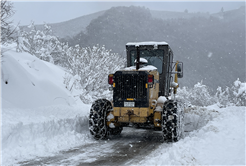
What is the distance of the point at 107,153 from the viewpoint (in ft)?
19.4

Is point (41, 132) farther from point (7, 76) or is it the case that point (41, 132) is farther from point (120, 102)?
point (7, 76)

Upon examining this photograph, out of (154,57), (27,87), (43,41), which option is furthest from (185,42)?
(27,87)

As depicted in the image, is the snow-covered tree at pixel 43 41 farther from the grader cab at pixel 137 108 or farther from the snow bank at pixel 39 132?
the grader cab at pixel 137 108

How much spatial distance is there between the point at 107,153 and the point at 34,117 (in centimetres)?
246

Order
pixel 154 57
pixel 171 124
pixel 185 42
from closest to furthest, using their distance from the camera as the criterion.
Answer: pixel 171 124, pixel 154 57, pixel 185 42

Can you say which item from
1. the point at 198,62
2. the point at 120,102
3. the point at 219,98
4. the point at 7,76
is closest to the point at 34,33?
the point at 7,76

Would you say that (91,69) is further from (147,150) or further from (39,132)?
(147,150)

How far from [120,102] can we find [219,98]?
164ft

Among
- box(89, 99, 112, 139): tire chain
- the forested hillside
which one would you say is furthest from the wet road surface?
the forested hillside

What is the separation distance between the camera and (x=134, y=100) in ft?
23.1

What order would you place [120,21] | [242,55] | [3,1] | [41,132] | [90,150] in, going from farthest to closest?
[242,55] < [120,21] < [3,1] < [41,132] < [90,150]

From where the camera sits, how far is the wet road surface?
5117 millimetres

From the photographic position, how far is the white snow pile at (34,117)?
5715 mm

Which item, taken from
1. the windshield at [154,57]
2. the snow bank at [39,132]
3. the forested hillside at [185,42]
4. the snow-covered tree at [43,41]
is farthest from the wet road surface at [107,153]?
the forested hillside at [185,42]
